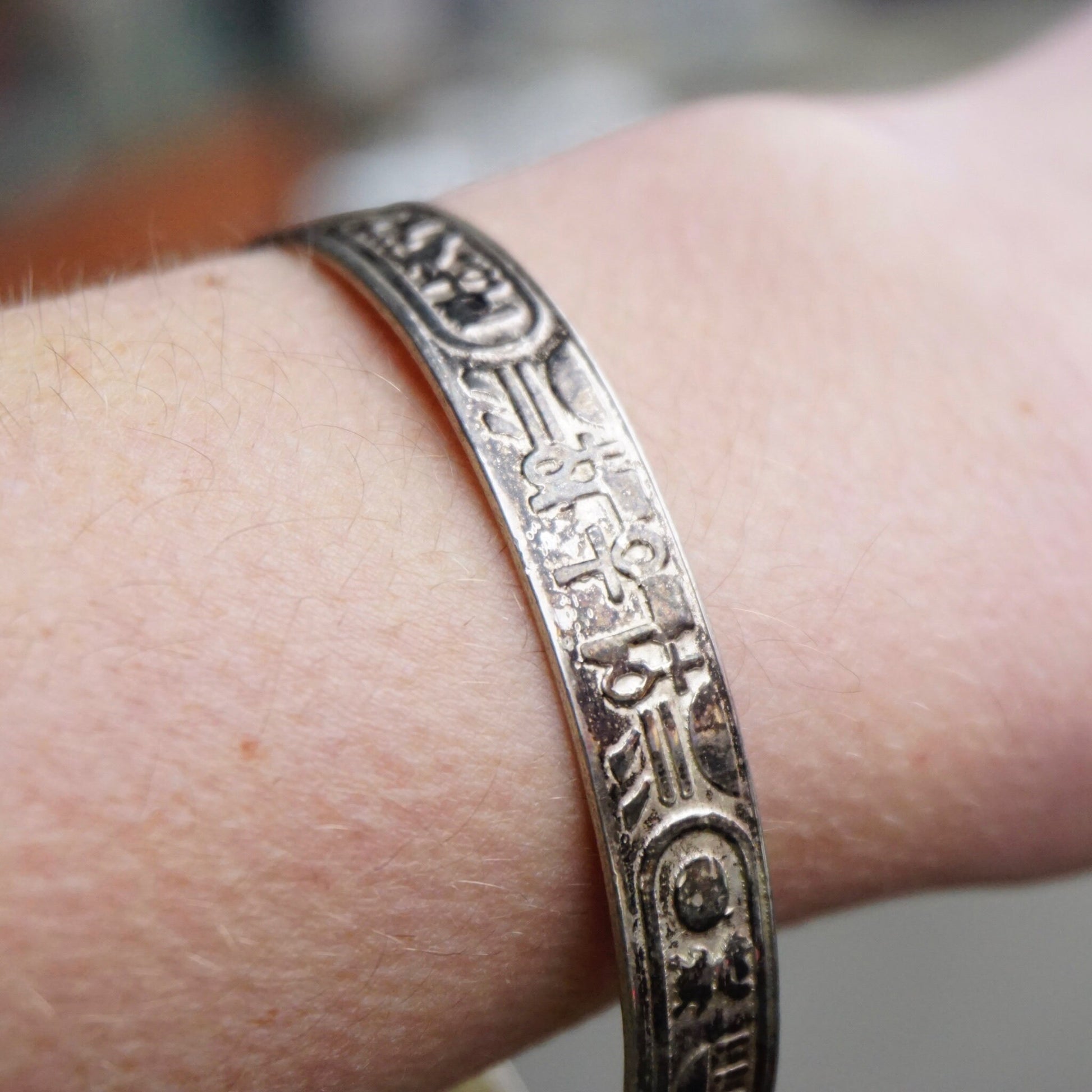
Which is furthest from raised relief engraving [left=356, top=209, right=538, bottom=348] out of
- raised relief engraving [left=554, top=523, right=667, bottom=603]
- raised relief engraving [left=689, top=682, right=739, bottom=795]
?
raised relief engraving [left=689, top=682, right=739, bottom=795]

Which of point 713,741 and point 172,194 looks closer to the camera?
point 713,741

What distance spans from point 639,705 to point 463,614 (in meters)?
0.12

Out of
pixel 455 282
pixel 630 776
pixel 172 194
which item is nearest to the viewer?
pixel 630 776

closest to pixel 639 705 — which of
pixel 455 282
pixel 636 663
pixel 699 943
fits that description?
pixel 636 663

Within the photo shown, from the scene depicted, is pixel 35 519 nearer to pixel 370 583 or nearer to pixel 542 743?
pixel 370 583

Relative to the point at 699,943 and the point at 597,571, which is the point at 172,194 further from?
the point at 699,943

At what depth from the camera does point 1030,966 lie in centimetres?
146

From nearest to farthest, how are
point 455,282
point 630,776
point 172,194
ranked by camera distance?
point 630,776 < point 455,282 < point 172,194

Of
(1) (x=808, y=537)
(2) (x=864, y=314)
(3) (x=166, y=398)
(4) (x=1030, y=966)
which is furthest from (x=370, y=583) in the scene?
(4) (x=1030, y=966)

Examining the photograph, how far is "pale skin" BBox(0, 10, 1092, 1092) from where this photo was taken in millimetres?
532

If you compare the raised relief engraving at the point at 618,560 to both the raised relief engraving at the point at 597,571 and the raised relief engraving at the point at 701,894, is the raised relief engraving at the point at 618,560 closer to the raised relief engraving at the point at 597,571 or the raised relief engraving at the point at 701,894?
the raised relief engraving at the point at 597,571

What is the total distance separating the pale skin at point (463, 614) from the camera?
21.0 inches

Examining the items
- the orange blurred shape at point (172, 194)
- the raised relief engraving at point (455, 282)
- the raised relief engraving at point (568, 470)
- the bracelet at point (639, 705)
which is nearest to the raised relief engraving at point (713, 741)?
the bracelet at point (639, 705)

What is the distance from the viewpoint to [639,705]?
1.81ft
